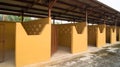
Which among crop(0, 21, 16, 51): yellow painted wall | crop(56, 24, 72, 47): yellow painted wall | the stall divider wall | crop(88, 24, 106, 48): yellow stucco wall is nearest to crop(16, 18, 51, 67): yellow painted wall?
the stall divider wall

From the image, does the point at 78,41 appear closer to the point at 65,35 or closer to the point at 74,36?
the point at 74,36

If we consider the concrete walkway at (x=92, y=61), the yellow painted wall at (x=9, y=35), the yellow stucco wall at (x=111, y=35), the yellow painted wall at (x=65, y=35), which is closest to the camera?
the concrete walkway at (x=92, y=61)

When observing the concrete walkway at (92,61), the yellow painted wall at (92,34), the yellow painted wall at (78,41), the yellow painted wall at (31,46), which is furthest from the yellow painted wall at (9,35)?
the yellow painted wall at (92,34)

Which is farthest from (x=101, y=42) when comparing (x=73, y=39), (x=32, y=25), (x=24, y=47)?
(x=24, y=47)

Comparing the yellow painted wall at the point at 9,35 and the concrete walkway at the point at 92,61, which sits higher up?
the yellow painted wall at the point at 9,35

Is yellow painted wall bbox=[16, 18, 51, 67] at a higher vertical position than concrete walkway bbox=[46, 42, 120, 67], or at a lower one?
higher

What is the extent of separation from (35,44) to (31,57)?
577 mm

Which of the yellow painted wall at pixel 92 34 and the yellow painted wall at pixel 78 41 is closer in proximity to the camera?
the yellow painted wall at pixel 78 41

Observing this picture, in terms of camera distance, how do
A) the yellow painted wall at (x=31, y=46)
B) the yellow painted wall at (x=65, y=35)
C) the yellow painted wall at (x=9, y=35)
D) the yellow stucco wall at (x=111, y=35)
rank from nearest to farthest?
the yellow painted wall at (x=31, y=46)
the yellow painted wall at (x=9, y=35)
the yellow painted wall at (x=65, y=35)
the yellow stucco wall at (x=111, y=35)

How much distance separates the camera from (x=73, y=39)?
347 inches

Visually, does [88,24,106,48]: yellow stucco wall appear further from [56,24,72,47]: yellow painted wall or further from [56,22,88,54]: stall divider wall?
[56,24,72,47]: yellow painted wall

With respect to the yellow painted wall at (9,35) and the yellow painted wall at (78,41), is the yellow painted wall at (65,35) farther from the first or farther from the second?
the yellow painted wall at (9,35)

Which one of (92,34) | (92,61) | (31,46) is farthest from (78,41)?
(92,34)

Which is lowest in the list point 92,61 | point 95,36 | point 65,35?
point 92,61
